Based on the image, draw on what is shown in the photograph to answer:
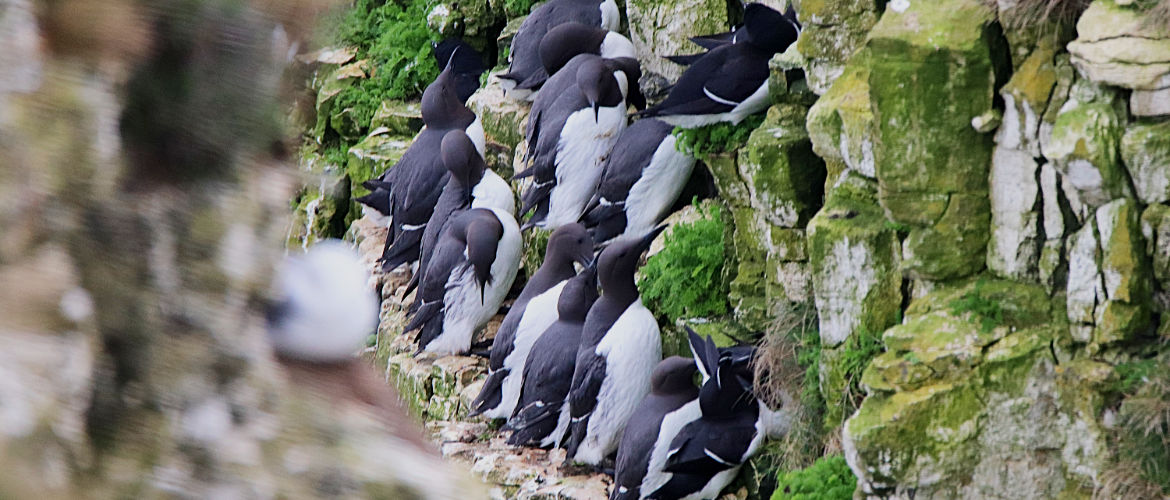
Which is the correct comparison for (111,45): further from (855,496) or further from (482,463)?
(482,463)

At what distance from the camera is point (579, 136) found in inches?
271

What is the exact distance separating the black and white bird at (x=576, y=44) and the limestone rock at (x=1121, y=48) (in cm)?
427

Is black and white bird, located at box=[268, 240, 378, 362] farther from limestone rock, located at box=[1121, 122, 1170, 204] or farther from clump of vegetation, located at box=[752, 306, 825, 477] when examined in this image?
clump of vegetation, located at box=[752, 306, 825, 477]

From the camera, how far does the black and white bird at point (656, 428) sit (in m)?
5.04

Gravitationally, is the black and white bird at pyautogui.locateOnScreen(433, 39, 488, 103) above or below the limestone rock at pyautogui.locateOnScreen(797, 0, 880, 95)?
below

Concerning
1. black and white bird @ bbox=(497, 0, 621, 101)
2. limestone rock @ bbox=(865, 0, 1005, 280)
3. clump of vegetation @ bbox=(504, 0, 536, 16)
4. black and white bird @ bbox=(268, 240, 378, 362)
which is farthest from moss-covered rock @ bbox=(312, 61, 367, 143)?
black and white bird @ bbox=(268, 240, 378, 362)

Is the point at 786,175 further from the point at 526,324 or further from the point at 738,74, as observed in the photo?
the point at 526,324

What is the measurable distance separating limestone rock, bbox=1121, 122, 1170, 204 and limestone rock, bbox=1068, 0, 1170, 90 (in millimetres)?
117

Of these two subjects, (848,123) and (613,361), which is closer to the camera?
(848,123)

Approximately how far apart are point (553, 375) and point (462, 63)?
397 cm

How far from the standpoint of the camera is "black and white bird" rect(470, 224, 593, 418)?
6.42 metres

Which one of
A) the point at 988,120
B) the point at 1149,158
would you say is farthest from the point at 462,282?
the point at 1149,158

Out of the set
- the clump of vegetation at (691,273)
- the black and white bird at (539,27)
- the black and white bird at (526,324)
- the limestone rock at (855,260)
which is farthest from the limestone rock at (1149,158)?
the black and white bird at (539,27)

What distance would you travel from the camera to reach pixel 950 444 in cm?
370
